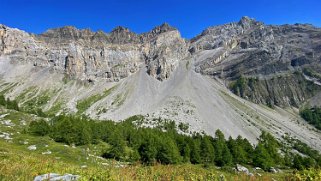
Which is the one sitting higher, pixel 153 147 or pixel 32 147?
pixel 32 147

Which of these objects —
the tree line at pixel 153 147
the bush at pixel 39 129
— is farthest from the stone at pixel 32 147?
the bush at pixel 39 129

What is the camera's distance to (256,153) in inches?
4225

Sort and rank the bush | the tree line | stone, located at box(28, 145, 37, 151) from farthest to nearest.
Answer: the tree line → the bush → stone, located at box(28, 145, 37, 151)

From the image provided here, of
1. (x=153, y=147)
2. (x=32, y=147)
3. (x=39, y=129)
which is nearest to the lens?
(x=32, y=147)

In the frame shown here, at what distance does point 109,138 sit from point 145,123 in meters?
99.0

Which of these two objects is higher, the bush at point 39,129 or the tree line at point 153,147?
the bush at point 39,129

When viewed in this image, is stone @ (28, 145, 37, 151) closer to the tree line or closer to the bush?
the tree line

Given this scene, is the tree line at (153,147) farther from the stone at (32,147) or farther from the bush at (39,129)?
the stone at (32,147)

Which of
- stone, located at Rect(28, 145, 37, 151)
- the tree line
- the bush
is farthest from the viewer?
the tree line

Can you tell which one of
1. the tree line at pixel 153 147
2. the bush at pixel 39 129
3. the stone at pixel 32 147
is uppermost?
the bush at pixel 39 129

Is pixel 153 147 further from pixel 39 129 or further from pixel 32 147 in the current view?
pixel 32 147

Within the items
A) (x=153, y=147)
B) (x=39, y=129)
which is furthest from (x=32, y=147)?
(x=153, y=147)

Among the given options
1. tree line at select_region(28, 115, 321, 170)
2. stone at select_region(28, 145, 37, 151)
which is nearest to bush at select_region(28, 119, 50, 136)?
tree line at select_region(28, 115, 321, 170)

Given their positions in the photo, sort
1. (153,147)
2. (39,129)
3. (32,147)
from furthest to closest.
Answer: (153,147) → (39,129) → (32,147)
